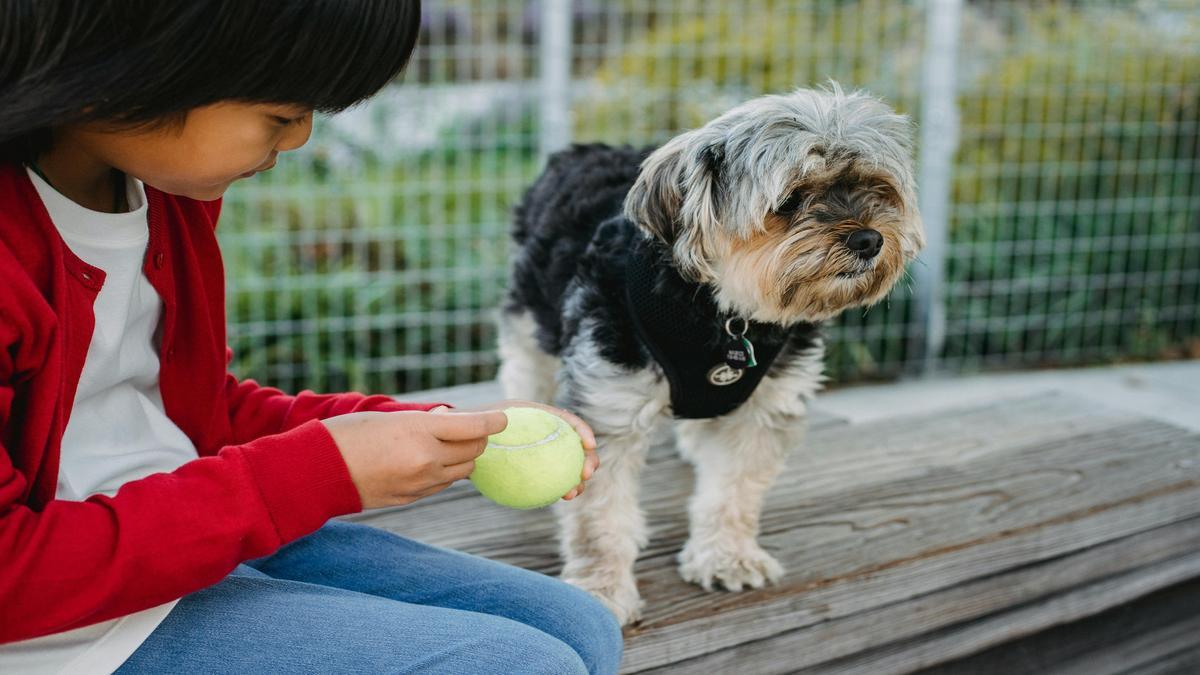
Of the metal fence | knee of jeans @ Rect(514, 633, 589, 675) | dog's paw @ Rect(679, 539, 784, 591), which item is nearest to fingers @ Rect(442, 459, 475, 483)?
knee of jeans @ Rect(514, 633, 589, 675)

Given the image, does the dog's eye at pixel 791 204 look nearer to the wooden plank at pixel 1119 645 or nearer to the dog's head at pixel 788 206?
the dog's head at pixel 788 206

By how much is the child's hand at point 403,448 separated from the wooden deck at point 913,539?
83 cm

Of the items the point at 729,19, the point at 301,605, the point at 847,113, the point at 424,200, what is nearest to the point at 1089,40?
the point at 729,19

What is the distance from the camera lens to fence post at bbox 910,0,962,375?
502 cm

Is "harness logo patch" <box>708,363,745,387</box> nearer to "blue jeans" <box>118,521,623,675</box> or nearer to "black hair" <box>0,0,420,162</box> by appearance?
"blue jeans" <box>118,521,623,675</box>

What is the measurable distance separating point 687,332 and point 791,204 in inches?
12.7

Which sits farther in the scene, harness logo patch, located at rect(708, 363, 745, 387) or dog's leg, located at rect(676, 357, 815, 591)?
dog's leg, located at rect(676, 357, 815, 591)

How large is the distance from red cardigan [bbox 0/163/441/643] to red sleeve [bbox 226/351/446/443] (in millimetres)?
371

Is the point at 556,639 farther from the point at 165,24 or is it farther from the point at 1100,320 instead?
the point at 1100,320

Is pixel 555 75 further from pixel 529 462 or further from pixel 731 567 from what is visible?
pixel 529 462

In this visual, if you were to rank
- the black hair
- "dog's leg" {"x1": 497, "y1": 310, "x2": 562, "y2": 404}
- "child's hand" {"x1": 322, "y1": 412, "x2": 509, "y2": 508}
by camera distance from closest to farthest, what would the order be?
the black hair < "child's hand" {"x1": 322, "y1": 412, "x2": 509, "y2": 508} < "dog's leg" {"x1": 497, "y1": 310, "x2": 562, "y2": 404}

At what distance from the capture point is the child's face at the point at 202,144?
130 centimetres

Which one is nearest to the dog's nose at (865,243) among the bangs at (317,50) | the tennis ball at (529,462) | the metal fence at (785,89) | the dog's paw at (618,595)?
the tennis ball at (529,462)

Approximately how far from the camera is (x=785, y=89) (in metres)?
4.83
